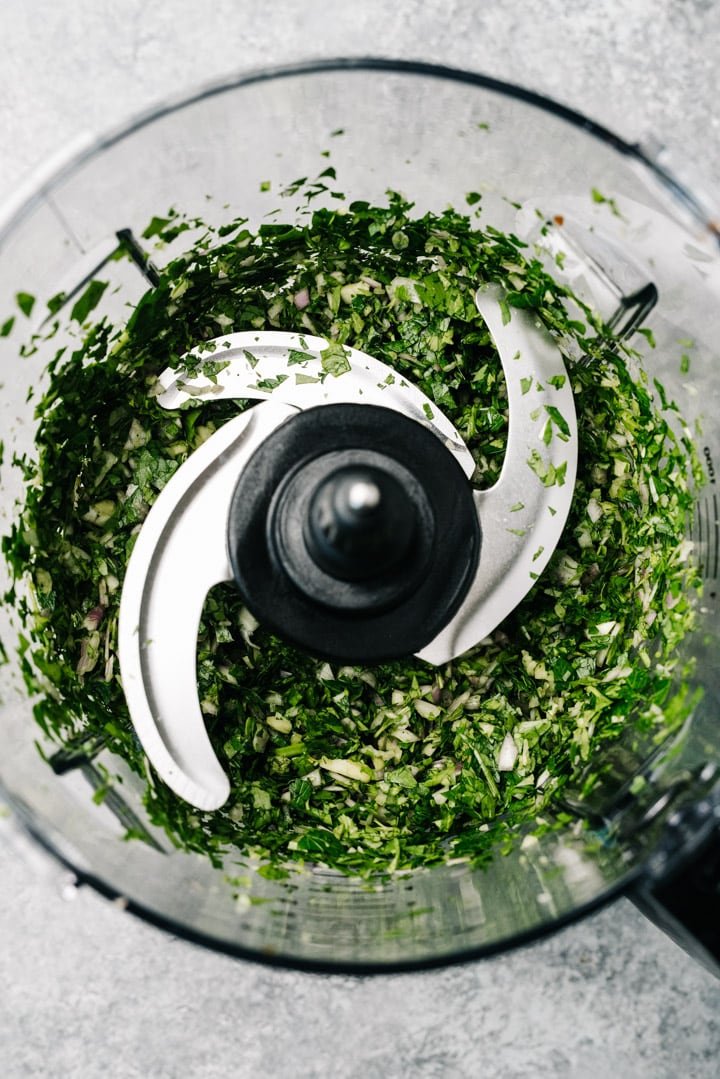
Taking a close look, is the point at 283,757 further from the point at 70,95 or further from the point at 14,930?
the point at 70,95

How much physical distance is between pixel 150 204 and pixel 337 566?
0.42m

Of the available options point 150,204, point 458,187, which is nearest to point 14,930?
point 150,204

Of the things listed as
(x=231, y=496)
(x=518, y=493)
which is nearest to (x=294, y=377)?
(x=231, y=496)

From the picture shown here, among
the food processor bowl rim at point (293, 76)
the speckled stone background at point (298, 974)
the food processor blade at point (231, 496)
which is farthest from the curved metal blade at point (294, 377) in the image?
the speckled stone background at point (298, 974)

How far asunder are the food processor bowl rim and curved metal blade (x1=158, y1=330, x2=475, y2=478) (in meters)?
0.25

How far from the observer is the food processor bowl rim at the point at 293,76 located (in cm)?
90

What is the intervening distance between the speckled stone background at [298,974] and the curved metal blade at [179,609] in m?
0.30

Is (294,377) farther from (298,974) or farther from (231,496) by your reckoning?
(298,974)

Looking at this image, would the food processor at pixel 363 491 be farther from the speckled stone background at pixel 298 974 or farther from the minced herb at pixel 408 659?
the speckled stone background at pixel 298 974

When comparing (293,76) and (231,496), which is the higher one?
(293,76)

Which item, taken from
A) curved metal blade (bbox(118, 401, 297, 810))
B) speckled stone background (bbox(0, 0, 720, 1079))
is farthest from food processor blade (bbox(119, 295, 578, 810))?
speckled stone background (bbox(0, 0, 720, 1079))

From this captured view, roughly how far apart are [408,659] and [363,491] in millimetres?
333

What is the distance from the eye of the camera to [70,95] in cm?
123

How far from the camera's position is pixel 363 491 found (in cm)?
85
